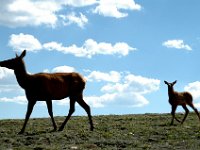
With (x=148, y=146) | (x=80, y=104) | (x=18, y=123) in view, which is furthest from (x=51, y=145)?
(x=18, y=123)

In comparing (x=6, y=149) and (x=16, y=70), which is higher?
(x=16, y=70)

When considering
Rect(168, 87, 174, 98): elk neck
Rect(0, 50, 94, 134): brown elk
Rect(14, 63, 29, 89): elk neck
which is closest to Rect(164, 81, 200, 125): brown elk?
Rect(168, 87, 174, 98): elk neck

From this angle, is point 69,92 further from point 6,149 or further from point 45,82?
point 6,149

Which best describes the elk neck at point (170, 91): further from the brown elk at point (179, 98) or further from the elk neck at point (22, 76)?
the elk neck at point (22, 76)

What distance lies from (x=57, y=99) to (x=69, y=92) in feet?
1.96

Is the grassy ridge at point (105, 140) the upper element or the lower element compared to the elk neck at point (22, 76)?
lower

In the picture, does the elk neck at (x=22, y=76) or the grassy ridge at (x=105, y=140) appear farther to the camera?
the elk neck at (x=22, y=76)

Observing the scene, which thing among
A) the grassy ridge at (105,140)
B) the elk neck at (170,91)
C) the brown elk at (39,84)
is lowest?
the grassy ridge at (105,140)

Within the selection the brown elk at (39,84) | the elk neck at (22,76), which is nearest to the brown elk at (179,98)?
the brown elk at (39,84)

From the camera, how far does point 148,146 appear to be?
1645 cm

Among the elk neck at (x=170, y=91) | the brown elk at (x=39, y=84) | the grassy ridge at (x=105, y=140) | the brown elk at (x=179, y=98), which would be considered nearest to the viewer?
the grassy ridge at (x=105, y=140)

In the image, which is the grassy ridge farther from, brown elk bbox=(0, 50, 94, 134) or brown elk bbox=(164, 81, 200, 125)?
brown elk bbox=(164, 81, 200, 125)

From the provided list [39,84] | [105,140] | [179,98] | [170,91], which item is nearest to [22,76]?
[39,84]

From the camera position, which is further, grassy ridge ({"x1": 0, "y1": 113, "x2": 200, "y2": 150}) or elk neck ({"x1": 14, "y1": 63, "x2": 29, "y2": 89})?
elk neck ({"x1": 14, "y1": 63, "x2": 29, "y2": 89})
